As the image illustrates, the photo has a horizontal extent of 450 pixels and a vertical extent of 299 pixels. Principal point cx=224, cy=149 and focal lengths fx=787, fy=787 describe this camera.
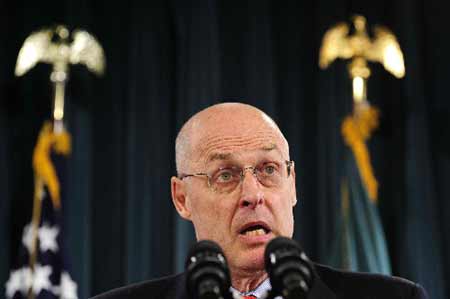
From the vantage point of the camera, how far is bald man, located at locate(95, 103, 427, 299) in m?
2.31

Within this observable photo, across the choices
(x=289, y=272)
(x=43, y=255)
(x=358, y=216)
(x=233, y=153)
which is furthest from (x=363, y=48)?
(x=289, y=272)

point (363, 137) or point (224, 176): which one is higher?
point (363, 137)

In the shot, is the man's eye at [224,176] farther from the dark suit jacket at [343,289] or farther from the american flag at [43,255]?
the american flag at [43,255]

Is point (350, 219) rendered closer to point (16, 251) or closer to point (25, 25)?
point (16, 251)

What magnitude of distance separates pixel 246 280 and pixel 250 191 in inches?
10.8

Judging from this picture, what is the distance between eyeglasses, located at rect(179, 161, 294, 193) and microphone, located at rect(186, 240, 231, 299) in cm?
78

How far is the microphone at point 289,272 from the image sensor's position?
5.07 feet

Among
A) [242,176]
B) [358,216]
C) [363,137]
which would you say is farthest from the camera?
[363,137]

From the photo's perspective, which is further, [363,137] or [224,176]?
[363,137]

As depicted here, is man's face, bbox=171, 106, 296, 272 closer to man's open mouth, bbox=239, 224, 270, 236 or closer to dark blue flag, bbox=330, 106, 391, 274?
man's open mouth, bbox=239, 224, 270, 236

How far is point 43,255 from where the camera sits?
5.19m

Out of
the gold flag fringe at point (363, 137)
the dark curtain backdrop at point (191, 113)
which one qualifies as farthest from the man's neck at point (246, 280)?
the gold flag fringe at point (363, 137)

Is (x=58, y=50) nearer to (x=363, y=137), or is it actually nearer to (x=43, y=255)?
(x=43, y=255)

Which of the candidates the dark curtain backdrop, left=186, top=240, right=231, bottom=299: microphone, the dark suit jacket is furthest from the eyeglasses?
the dark curtain backdrop
